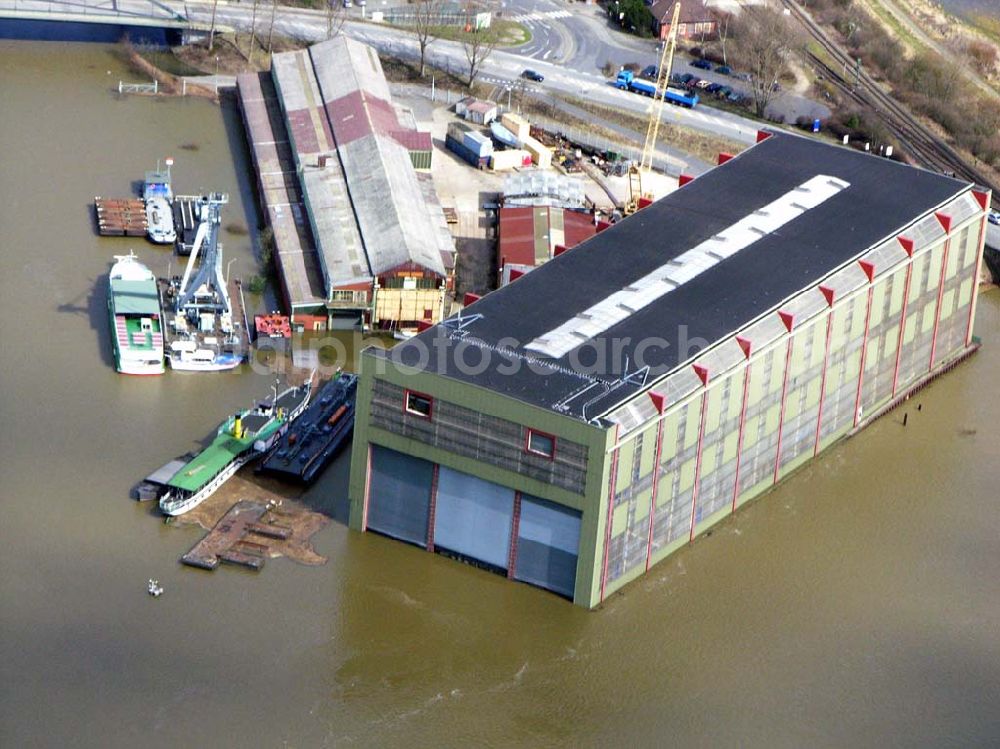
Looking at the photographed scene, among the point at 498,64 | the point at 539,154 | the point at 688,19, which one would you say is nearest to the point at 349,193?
the point at 539,154

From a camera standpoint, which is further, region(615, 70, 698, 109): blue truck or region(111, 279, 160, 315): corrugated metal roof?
region(615, 70, 698, 109): blue truck

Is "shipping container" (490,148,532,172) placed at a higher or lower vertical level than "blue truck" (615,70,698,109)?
lower

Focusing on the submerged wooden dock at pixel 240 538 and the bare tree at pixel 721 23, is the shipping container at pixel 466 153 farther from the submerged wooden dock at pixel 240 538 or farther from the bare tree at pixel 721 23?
the submerged wooden dock at pixel 240 538

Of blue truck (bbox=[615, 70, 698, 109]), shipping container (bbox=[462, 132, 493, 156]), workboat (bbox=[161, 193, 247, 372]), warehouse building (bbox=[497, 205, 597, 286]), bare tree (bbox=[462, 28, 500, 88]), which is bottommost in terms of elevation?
workboat (bbox=[161, 193, 247, 372])

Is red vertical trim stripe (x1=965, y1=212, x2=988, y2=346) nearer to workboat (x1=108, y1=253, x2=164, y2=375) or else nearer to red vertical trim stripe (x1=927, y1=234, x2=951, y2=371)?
red vertical trim stripe (x1=927, y1=234, x2=951, y2=371)

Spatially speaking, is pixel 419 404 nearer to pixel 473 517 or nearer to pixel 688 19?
pixel 473 517

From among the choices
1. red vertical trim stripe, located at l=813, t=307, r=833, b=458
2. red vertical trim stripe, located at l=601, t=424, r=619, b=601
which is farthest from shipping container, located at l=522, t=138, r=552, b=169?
red vertical trim stripe, located at l=601, t=424, r=619, b=601

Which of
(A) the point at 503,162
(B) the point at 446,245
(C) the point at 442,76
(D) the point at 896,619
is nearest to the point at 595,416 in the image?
(D) the point at 896,619

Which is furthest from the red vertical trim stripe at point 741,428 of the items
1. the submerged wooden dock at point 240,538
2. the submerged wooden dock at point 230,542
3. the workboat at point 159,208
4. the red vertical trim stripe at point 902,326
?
the workboat at point 159,208
